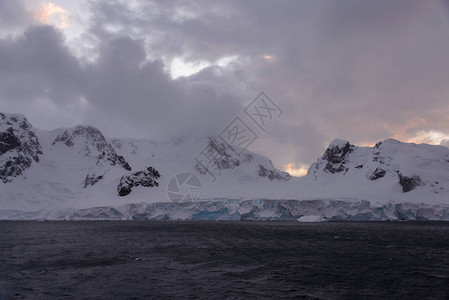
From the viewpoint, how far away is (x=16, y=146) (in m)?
142

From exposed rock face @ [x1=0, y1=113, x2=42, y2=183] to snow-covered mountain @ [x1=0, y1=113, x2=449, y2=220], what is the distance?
1.14ft

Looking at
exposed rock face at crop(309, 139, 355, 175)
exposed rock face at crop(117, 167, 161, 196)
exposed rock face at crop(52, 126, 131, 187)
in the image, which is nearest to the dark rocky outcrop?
exposed rock face at crop(309, 139, 355, 175)

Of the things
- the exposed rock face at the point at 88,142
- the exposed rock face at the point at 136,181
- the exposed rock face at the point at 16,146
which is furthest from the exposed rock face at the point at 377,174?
the exposed rock face at the point at 16,146

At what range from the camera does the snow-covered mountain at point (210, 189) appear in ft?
277

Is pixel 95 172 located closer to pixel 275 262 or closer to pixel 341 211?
pixel 341 211

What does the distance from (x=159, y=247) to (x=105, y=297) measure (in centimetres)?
1958

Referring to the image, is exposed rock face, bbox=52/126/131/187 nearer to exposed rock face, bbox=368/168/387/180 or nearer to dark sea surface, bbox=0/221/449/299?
exposed rock face, bbox=368/168/387/180

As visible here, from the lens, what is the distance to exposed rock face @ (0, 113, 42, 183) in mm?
126912

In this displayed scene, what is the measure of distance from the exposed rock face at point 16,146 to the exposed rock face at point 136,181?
49.0 meters

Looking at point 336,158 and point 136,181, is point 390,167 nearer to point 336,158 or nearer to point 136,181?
point 336,158

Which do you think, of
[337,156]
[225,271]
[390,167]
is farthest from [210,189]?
[225,271]

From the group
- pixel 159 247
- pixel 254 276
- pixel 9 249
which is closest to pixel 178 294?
pixel 254 276

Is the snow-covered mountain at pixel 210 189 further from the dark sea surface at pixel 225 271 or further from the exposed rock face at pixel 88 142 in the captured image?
the dark sea surface at pixel 225 271

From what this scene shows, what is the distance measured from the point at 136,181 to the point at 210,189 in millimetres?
23100
